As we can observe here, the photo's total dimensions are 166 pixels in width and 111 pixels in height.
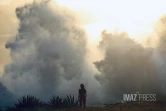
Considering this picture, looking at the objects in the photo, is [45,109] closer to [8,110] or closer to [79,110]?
[79,110]

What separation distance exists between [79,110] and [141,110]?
4767 mm

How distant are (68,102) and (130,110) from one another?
872 cm

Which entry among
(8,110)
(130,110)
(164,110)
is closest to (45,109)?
(8,110)

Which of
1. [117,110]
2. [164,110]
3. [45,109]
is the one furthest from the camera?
[45,109]

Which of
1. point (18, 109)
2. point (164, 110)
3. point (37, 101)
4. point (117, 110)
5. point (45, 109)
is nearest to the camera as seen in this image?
point (164, 110)

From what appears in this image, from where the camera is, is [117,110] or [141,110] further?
[117,110]

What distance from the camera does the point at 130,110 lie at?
2450cm

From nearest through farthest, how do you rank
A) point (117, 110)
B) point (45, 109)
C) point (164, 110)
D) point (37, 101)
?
point (164, 110), point (117, 110), point (45, 109), point (37, 101)

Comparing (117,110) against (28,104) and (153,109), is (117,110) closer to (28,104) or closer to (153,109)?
(153,109)

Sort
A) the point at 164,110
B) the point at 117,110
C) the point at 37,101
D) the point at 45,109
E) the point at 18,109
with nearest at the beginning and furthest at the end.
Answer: the point at 164,110
the point at 117,110
the point at 45,109
the point at 18,109
the point at 37,101

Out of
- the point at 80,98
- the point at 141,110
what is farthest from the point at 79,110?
the point at 141,110

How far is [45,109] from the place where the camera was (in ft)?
91.0

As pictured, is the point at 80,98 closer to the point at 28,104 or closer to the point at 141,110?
the point at 141,110

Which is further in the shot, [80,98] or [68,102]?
[68,102]
